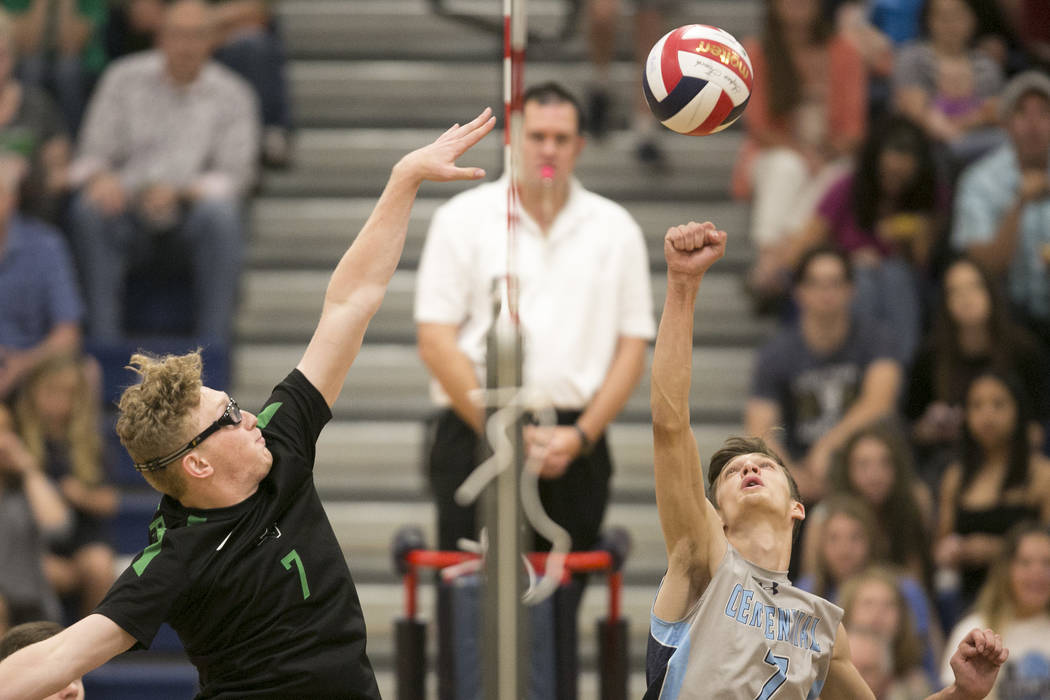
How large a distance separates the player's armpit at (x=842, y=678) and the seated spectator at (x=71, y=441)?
4.02 meters

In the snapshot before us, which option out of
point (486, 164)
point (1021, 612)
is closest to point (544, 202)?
point (1021, 612)

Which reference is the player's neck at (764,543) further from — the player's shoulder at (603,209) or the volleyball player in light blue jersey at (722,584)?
the player's shoulder at (603,209)

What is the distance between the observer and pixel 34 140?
25.5 ft

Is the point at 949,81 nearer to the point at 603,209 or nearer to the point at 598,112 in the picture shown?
the point at 598,112

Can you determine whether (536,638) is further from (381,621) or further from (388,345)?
(388,345)

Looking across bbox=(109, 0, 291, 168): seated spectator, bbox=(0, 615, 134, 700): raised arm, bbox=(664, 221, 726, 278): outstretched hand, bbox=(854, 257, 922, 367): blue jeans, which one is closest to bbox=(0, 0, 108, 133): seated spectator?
bbox=(109, 0, 291, 168): seated spectator

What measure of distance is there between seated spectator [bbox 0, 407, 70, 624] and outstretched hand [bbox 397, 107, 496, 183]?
327 cm

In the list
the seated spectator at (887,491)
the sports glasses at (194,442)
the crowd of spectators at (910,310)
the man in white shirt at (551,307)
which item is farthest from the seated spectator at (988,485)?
the sports glasses at (194,442)

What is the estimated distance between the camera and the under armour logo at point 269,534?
342 centimetres

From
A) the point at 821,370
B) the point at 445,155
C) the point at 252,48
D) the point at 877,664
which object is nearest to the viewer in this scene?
the point at 445,155

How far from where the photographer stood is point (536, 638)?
15.7 feet

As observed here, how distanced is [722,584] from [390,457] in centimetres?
434

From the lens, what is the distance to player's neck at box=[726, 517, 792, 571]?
3465 millimetres

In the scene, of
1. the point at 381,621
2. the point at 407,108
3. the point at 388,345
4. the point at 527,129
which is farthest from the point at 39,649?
the point at 407,108
